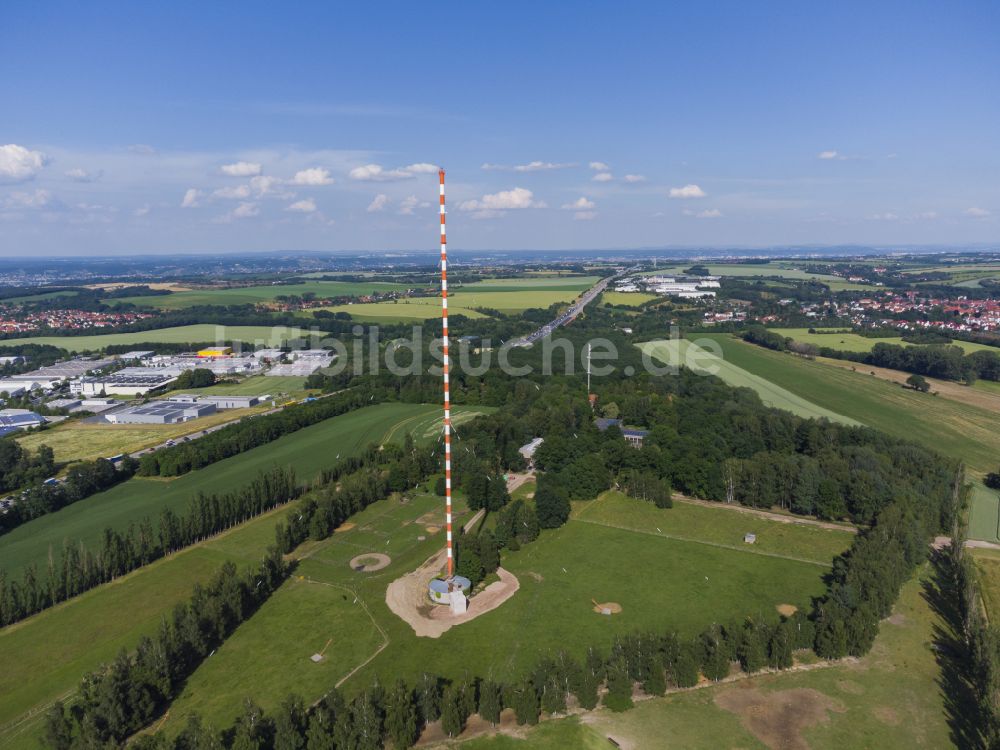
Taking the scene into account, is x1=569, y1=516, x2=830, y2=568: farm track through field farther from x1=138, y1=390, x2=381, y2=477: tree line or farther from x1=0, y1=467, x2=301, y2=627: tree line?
x1=138, y1=390, x2=381, y2=477: tree line

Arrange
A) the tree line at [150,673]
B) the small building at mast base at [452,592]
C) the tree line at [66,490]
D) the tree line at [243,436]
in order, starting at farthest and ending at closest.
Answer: the tree line at [243,436], the tree line at [66,490], the small building at mast base at [452,592], the tree line at [150,673]

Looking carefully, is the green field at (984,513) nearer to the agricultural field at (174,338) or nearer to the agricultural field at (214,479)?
the agricultural field at (214,479)

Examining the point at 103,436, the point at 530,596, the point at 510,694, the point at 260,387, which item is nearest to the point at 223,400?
the point at 260,387

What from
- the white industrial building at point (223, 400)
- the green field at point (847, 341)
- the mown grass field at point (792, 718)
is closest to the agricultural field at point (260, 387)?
the white industrial building at point (223, 400)

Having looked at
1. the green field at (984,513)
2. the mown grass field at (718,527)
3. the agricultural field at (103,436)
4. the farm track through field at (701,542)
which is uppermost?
the agricultural field at (103,436)

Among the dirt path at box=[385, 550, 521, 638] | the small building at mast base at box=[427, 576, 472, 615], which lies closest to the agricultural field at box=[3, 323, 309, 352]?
the dirt path at box=[385, 550, 521, 638]

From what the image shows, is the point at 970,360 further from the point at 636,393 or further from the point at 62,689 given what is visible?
the point at 62,689

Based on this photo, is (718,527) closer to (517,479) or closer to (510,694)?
(517,479)
